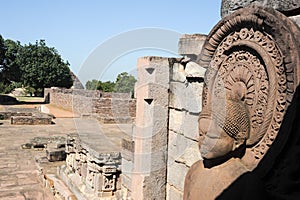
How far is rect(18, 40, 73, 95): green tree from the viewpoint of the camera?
33.5m

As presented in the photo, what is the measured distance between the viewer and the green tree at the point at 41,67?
33.5 metres

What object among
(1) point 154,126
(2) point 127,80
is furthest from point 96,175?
(1) point 154,126

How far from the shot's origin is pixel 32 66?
33.5m

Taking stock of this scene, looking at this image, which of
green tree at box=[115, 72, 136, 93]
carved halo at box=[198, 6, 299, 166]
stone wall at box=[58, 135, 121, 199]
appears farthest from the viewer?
stone wall at box=[58, 135, 121, 199]

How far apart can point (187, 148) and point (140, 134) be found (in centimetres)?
77

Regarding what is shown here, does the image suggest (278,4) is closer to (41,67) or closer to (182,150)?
(182,150)

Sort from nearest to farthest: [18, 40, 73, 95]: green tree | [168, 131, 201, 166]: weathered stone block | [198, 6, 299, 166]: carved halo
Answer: [198, 6, 299, 166]: carved halo
[168, 131, 201, 166]: weathered stone block
[18, 40, 73, 95]: green tree

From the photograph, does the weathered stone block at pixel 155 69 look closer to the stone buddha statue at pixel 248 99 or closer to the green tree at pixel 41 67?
the stone buddha statue at pixel 248 99

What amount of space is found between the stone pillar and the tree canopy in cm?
3066

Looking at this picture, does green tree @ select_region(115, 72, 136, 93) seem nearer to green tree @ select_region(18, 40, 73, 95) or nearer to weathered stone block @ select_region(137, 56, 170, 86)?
weathered stone block @ select_region(137, 56, 170, 86)

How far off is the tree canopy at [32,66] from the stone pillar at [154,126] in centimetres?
3066

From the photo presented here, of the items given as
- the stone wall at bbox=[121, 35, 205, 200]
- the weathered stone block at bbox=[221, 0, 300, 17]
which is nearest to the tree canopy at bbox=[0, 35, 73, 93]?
the stone wall at bbox=[121, 35, 205, 200]

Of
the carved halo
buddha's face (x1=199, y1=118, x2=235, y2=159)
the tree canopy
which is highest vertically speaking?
the tree canopy

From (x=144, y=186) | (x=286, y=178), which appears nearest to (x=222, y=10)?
(x=286, y=178)
